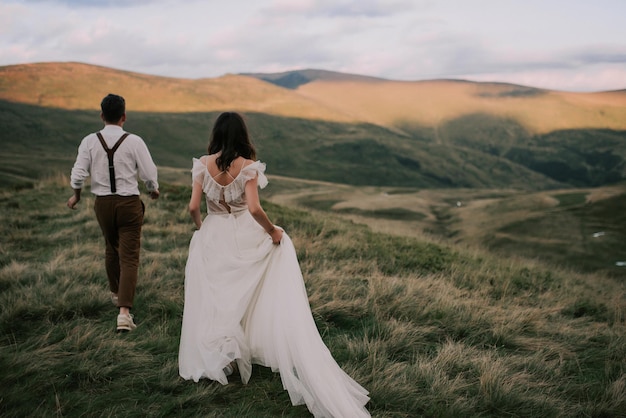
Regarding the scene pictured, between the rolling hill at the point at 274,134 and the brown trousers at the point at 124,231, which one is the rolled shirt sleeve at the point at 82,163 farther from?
the rolling hill at the point at 274,134

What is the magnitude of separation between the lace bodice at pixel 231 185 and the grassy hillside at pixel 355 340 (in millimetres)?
1735

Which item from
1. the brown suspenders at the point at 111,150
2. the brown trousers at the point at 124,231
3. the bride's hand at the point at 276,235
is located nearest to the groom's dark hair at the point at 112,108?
the brown suspenders at the point at 111,150

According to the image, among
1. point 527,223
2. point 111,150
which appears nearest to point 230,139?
point 111,150

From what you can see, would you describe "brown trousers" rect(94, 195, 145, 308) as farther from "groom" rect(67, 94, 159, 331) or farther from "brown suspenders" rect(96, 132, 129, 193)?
"brown suspenders" rect(96, 132, 129, 193)

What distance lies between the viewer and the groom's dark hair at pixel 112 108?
19.4 ft

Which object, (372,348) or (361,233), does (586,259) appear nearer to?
(361,233)

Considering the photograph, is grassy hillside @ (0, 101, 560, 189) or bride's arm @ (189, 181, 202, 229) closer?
bride's arm @ (189, 181, 202, 229)


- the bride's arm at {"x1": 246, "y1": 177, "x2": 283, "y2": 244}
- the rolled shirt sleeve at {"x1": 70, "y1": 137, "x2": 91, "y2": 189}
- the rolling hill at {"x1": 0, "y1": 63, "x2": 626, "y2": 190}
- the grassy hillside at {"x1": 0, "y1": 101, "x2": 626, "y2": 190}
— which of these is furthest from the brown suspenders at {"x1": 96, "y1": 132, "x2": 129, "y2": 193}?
the rolling hill at {"x1": 0, "y1": 63, "x2": 626, "y2": 190}

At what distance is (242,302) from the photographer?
191 inches

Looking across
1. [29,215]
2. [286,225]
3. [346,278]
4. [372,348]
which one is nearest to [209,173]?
[372,348]

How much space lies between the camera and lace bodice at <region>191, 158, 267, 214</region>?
15.6ft

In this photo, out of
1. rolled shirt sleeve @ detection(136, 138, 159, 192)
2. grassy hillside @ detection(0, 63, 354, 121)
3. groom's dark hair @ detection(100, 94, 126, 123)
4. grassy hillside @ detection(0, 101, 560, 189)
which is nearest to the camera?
groom's dark hair @ detection(100, 94, 126, 123)

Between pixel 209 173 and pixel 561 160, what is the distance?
21251 cm

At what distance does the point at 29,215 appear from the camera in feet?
44.6
